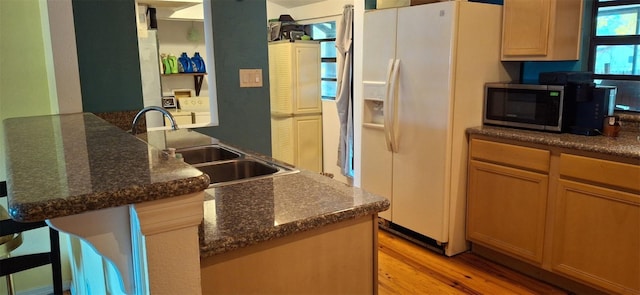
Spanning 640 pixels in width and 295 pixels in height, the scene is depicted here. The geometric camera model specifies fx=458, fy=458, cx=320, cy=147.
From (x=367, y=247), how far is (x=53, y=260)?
123 centimetres

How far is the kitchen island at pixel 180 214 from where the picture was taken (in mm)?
772

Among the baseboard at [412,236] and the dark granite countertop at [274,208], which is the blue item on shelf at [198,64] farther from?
the dark granite countertop at [274,208]

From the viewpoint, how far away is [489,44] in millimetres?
3033

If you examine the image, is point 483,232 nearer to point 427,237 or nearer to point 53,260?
point 427,237

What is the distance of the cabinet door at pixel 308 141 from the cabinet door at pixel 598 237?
3003 mm

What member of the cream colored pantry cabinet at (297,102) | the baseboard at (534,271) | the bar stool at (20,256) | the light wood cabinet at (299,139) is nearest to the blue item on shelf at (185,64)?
the cream colored pantry cabinet at (297,102)

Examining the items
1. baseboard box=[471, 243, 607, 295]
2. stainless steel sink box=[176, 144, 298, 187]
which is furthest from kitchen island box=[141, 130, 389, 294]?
baseboard box=[471, 243, 607, 295]

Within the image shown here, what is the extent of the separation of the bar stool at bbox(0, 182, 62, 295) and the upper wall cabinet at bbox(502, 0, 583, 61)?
9.06ft

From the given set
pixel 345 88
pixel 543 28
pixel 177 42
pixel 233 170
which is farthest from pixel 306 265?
pixel 177 42

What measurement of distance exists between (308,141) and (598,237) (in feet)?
10.6

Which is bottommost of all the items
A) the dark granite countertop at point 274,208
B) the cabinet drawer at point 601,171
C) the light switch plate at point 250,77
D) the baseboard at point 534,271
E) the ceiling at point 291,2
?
the baseboard at point 534,271

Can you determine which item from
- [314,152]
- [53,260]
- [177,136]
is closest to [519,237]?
[177,136]

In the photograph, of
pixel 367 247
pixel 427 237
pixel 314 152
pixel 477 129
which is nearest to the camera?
pixel 367 247

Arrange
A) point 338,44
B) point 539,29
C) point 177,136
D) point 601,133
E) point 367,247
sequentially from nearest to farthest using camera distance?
1. point 367,247
2. point 177,136
3. point 601,133
4. point 539,29
5. point 338,44
